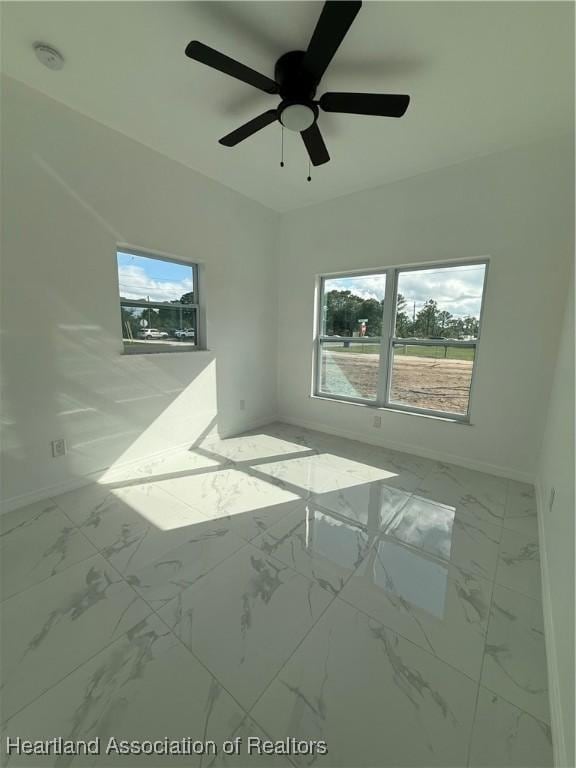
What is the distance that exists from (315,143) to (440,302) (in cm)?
190

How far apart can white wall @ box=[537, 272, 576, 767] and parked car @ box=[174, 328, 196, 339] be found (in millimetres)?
3149

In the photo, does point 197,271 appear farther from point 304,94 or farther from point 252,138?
point 304,94

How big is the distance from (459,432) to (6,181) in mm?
4132

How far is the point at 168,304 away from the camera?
297 cm

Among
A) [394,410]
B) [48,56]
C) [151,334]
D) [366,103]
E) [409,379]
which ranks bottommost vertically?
[394,410]

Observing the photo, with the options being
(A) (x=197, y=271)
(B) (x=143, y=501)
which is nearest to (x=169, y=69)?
(A) (x=197, y=271)

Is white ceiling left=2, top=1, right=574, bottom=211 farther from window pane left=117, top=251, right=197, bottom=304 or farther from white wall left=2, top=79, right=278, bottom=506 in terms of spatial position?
window pane left=117, top=251, right=197, bottom=304

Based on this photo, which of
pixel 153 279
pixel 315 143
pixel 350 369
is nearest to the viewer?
pixel 315 143

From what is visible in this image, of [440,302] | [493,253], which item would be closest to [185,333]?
[440,302]

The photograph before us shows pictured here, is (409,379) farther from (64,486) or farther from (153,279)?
(64,486)

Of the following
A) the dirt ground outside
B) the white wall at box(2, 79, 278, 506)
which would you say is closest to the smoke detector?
the white wall at box(2, 79, 278, 506)

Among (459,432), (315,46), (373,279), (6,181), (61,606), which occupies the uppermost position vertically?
(315,46)

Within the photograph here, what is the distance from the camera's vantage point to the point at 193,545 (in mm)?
1822

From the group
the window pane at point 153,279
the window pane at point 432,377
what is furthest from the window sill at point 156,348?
the window pane at point 432,377
